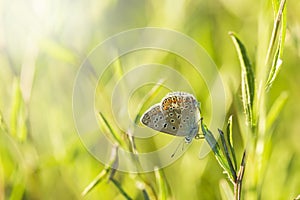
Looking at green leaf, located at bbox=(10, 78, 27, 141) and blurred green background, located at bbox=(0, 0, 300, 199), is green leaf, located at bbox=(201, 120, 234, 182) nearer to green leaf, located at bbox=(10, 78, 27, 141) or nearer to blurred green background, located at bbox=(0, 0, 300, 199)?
blurred green background, located at bbox=(0, 0, 300, 199)

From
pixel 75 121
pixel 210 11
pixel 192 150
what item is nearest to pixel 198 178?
pixel 192 150

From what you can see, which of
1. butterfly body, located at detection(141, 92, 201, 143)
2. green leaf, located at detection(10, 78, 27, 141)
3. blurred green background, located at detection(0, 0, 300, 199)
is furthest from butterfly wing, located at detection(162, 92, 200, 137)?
green leaf, located at detection(10, 78, 27, 141)

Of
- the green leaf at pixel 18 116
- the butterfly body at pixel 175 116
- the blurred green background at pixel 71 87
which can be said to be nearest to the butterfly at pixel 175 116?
the butterfly body at pixel 175 116

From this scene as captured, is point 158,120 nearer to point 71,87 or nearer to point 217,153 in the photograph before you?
point 217,153

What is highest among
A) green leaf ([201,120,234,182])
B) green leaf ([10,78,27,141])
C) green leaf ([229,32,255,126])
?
green leaf ([229,32,255,126])

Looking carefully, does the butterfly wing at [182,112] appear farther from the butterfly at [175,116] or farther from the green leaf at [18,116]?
the green leaf at [18,116]

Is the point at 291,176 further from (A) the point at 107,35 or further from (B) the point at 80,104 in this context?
(A) the point at 107,35

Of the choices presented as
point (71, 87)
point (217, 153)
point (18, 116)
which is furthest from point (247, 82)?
point (71, 87)
